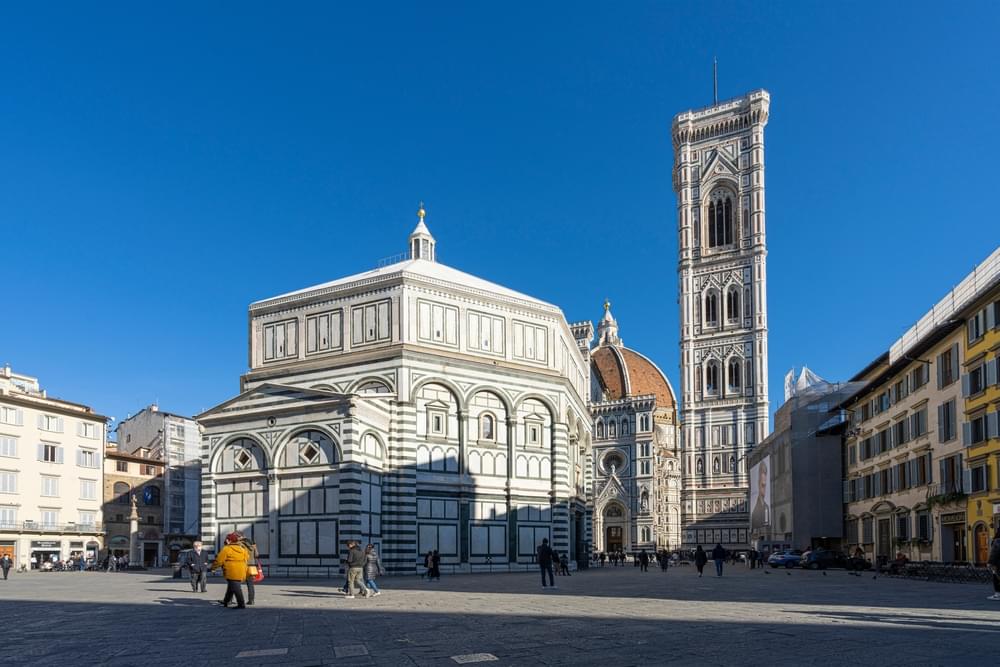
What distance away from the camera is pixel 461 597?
2414 cm

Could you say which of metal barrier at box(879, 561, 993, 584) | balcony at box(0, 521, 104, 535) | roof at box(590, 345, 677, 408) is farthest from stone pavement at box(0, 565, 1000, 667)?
roof at box(590, 345, 677, 408)

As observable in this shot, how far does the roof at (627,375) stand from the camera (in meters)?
132

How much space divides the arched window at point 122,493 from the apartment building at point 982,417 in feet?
199

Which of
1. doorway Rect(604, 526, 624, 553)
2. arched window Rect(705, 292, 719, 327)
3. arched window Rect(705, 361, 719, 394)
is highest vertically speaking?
arched window Rect(705, 292, 719, 327)

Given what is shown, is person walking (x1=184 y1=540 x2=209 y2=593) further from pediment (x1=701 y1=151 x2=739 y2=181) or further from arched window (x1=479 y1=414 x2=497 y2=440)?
pediment (x1=701 y1=151 x2=739 y2=181)

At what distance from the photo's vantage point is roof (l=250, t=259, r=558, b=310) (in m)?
47.7

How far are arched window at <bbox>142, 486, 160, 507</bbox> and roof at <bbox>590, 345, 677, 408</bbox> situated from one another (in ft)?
218

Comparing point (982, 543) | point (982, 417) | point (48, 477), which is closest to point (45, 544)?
point (48, 477)

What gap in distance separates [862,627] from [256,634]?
9257 millimetres

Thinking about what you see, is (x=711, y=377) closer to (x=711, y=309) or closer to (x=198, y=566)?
(x=711, y=309)

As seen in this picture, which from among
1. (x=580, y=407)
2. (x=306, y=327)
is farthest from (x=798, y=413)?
(x=306, y=327)

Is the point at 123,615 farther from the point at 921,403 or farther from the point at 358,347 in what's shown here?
the point at 921,403

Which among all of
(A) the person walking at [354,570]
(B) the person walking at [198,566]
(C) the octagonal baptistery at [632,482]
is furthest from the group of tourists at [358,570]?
(C) the octagonal baptistery at [632,482]

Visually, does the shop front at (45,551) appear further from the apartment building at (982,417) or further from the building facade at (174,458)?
the apartment building at (982,417)
